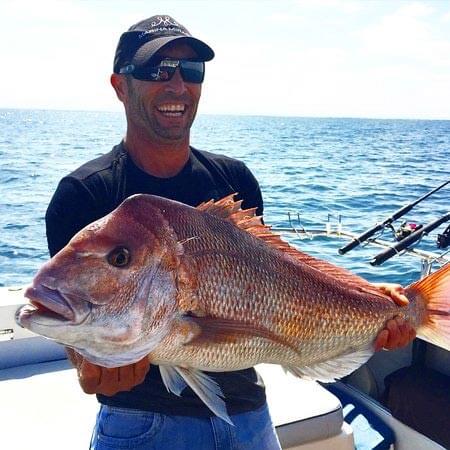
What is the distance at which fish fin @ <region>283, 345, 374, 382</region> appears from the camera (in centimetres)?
207

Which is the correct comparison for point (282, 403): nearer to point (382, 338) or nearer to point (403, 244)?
point (382, 338)

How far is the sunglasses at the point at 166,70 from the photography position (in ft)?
7.37

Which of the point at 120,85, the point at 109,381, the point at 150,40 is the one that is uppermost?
the point at 150,40

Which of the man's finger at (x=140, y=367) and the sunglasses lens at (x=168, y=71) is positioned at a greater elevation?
the sunglasses lens at (x=168, y=71)

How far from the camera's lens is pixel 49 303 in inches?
62.1

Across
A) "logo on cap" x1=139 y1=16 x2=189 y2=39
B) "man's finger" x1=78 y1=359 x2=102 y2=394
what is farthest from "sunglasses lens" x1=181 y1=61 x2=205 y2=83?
"man's finger" x1=78 y1=359 x2=102 y2=394

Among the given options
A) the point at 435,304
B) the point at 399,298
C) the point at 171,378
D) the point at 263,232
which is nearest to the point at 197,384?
the point at 171,378

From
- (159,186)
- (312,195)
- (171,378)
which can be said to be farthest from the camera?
(312,195)

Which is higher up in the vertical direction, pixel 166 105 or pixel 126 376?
pixel 166 105

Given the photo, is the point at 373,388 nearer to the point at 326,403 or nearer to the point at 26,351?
the point at 326,403

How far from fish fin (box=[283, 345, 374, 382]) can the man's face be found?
0.95 m

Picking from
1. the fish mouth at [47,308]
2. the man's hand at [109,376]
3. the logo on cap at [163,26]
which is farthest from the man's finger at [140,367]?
the logo on cap at [163,26]

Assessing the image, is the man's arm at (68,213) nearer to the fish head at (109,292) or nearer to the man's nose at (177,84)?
the fish head at (109,292)

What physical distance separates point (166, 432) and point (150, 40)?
1416 millimetres
